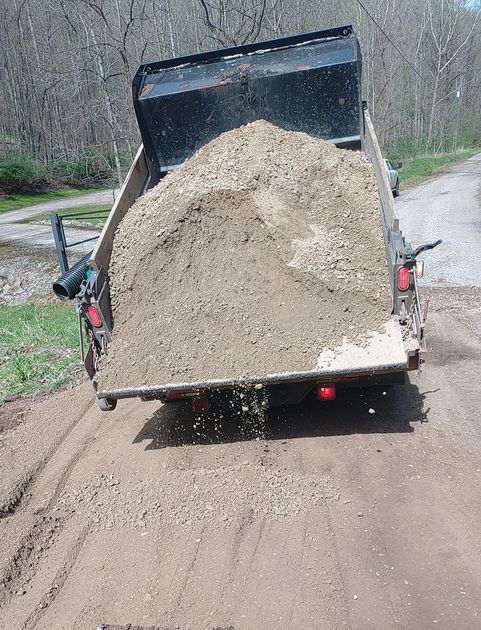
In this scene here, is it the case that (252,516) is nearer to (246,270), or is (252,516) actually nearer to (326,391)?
(326,391)

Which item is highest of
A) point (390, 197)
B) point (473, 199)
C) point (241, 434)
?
point (390, 197)

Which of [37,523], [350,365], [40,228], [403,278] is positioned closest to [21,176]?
[40,228]

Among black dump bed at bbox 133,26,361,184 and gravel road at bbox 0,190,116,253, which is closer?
black dump bed at bbox 133,26,361,184

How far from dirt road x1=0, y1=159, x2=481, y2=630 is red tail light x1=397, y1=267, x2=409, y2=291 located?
1.21 meters

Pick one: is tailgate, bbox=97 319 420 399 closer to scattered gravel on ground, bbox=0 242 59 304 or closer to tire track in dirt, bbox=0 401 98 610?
tire track in dirt, bbox=0 401 98 610

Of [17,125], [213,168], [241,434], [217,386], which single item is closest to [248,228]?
[213,168]

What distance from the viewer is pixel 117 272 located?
5.03 m

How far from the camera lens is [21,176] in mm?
27875

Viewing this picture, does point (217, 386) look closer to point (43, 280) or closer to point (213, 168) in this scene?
point (213, 168)

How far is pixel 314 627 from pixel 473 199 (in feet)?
58.9

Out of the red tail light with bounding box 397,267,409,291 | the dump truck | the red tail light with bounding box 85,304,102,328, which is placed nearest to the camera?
the red tail light with bounding box 397,267,409,291

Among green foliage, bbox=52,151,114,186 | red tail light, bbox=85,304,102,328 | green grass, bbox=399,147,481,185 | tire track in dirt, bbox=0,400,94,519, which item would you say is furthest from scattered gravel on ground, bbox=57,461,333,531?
green foliage, bbox=52,151,114,186

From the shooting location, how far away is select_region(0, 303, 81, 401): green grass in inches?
268

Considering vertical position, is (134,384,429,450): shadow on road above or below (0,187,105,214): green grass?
above
